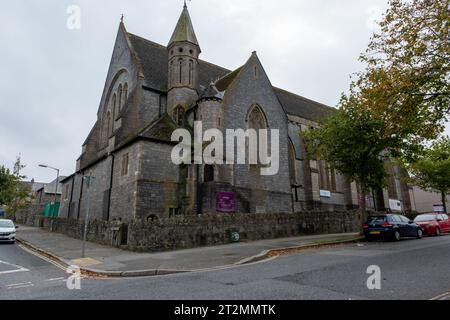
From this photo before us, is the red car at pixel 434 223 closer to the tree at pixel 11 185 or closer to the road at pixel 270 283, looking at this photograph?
the road at pixel 270 283

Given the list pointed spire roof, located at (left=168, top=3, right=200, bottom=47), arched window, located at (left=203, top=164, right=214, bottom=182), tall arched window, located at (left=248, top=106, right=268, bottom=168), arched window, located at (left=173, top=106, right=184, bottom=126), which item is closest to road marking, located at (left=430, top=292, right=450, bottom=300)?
arched window, located at (left=203, top=164, right=214, bottom=182)

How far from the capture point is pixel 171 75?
27.0m

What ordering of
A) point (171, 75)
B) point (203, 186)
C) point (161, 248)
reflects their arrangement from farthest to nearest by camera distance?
point (171, 75) < point (203, 186) < point (161, 248)

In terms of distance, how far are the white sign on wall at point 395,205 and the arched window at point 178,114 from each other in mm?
31260

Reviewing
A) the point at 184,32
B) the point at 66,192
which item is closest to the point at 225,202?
the point at 184,32

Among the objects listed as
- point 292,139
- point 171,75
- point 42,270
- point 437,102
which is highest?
point 171,75

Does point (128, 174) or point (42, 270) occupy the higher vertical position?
point (128, 174)

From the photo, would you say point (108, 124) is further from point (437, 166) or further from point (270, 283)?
point (437, 166)

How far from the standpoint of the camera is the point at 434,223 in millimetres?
20422

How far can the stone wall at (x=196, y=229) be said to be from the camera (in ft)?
47.4

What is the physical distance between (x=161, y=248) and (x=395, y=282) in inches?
419
